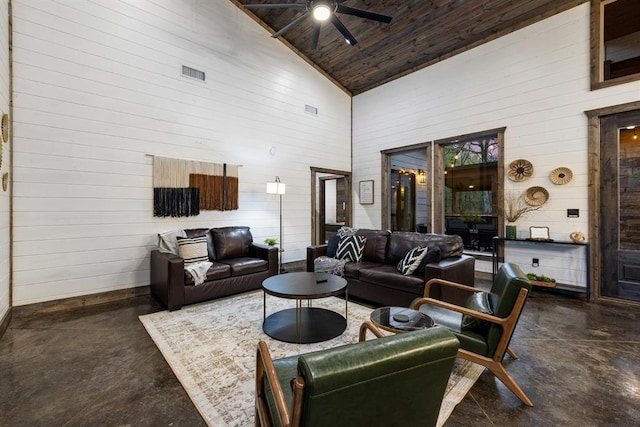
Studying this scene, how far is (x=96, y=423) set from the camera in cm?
171

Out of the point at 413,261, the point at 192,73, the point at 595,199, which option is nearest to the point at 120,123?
the point at 192,73

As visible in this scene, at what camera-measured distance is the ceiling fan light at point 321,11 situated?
3.56 m

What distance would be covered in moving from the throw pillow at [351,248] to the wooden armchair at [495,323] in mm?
1942

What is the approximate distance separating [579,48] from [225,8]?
5779mm

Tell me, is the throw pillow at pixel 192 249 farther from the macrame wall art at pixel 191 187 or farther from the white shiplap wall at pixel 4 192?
the white shiplap wall at pixel 4 192

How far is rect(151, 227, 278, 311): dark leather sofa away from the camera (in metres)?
3.48

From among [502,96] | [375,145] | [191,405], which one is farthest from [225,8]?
[191,405]

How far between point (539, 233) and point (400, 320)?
368 centimetres

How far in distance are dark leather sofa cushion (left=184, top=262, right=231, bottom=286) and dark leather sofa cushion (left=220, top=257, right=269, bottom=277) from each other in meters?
0.08

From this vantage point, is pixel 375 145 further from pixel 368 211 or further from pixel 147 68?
pixel 147 68

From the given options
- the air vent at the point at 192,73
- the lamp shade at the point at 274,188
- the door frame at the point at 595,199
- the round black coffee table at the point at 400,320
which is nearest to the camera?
the round black coffee table at the point at 400,320

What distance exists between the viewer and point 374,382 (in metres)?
0.90

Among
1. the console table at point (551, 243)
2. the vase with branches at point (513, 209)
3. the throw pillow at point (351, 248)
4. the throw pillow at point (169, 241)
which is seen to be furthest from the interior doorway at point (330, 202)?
the vase with branches at point (513, 209)

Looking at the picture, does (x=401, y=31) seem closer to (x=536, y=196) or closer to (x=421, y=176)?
(x=421, y=176)
